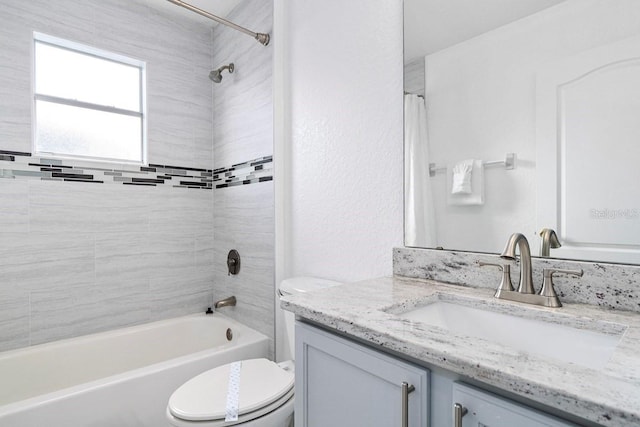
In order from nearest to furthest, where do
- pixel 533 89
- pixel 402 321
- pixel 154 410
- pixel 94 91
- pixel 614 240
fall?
pixel 402 321, pixel 614 240, pixel 533 89, pixel 154 410, pixel 94 91

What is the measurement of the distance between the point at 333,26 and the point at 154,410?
2.05 metres

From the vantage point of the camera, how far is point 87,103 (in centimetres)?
229

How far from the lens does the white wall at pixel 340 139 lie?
1466mm

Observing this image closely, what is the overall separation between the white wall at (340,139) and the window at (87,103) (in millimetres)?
1146

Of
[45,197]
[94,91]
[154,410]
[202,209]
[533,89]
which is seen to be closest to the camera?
[533,89]

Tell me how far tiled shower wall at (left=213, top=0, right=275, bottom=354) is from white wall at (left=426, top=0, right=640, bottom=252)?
110 cm

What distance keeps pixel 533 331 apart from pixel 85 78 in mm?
2784

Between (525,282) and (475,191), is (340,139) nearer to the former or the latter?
(475,191)

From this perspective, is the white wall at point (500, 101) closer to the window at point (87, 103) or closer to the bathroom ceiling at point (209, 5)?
the bathroom ceiling at point (209, 5)

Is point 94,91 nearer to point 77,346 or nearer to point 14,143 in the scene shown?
point 14,143

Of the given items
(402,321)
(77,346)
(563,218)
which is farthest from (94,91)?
(563,218)

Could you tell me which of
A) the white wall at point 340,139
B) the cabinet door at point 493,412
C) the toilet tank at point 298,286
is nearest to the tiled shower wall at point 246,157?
the white wall at point 340,139

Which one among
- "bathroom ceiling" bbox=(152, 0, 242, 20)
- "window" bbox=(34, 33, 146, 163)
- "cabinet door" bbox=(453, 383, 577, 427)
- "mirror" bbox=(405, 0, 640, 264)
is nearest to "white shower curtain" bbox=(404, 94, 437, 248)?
"mirror" bbox=(405, 0, 640, 264)

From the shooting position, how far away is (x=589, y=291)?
3.00ft
